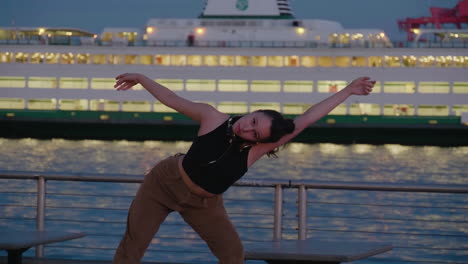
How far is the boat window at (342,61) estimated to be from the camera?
4525 cm

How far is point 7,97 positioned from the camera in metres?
45.5

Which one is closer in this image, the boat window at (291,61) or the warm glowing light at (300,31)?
the boat window at (291,61)

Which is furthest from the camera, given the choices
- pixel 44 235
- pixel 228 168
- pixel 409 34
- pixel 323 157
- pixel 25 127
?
pixel 409 34

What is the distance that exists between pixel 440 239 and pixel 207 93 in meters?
31.3

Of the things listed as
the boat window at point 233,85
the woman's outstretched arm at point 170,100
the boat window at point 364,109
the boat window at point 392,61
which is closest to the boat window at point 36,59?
the boat window at point 233,85

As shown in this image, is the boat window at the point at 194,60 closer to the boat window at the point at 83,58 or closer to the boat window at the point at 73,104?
the boat window at the point at 83,58

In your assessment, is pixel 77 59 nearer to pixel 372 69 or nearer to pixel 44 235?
pixel 372 69

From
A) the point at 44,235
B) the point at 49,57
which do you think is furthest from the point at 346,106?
the point at 44,235

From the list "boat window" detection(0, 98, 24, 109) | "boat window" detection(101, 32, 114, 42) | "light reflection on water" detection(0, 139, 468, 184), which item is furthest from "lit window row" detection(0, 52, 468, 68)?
"light reflection on water" detection(0, 139, 468, 184)

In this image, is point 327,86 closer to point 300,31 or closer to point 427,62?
point 300,31

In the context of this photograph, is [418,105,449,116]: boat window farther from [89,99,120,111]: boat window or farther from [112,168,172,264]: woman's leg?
[112,168,172,264]: woman's leg

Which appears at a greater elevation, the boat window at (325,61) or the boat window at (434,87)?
the boat window at (325,61)

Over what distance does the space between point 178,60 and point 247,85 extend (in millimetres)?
2900

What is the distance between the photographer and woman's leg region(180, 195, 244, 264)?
469 cm
